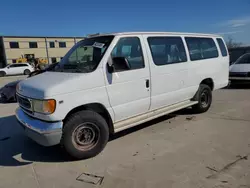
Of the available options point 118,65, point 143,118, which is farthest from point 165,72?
point 118,65

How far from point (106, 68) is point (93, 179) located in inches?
70.6

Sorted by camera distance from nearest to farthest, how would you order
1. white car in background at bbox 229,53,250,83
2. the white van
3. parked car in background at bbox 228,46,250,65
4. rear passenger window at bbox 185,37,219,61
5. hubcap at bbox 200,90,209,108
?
the white van < rear passenger window at bbox 185,37,219,61 < hubcap at bbox 200,90,209,108 < white car in background at bbox 229,53,250,83 < parked car in background at bbox 228,46,250,65

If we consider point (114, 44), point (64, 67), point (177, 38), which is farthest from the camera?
point (177, 38)

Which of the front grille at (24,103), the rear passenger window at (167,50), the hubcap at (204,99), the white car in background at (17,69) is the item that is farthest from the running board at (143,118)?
the white car in background at (17,69)

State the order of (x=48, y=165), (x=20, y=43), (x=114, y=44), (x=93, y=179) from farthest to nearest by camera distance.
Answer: (x=20, y=43) → (x=114, y=44) → (x=48, y=165) → (x=93, y=179)

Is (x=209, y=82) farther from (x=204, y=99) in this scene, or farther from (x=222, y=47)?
(x=222, y=47)

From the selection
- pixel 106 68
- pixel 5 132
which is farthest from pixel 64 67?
pixel 5 132

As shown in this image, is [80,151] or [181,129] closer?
[80,151]

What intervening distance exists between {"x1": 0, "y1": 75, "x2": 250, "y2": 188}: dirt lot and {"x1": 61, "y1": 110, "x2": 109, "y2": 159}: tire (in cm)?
16

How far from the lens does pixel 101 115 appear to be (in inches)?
161

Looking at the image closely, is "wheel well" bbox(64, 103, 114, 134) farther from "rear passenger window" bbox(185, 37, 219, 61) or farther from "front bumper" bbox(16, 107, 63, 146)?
"rear passenger window" bbox(185, 37, 219, 61)

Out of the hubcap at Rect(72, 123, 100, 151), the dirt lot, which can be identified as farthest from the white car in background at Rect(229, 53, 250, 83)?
the hubcap at Rect(72, 123, 100, 151)

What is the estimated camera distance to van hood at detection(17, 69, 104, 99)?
133 inches

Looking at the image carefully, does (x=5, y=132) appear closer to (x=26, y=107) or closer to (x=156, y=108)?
(x=26, y=107)
